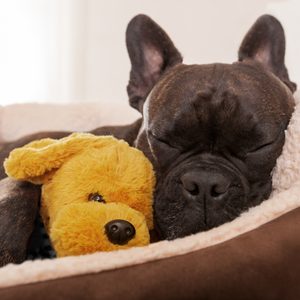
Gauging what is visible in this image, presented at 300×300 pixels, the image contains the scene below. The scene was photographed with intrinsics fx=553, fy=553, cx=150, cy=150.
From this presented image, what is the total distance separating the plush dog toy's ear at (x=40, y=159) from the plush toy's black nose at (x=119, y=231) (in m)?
0.21

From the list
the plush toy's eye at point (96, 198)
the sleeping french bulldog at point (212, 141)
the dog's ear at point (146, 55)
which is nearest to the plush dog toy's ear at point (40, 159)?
the plush toy's eye at point (96, 198)

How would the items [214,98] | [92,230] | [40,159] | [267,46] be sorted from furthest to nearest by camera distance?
1. [267,46]
2. [214,98]
3. [40,159]
4. [92,230]

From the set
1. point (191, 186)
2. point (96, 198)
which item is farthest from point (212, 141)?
point (96, 198)

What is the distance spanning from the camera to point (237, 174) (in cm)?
119

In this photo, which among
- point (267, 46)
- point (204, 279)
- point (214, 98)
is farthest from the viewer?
point (267, 46)

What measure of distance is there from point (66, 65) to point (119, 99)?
0.43m

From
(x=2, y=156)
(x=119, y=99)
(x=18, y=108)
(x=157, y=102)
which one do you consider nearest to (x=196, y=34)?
(x=119, y=99)

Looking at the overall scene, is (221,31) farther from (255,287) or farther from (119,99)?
(255,287)

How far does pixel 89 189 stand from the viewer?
3.53ft

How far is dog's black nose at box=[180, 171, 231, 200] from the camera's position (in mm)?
1129

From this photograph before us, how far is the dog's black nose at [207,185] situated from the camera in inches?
44.4

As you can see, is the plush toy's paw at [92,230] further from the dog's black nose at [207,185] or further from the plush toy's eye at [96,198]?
the dog's black nose at [207,185]

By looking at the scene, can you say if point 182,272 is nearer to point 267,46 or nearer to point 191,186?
point 191,186

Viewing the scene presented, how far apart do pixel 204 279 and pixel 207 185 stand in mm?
394
